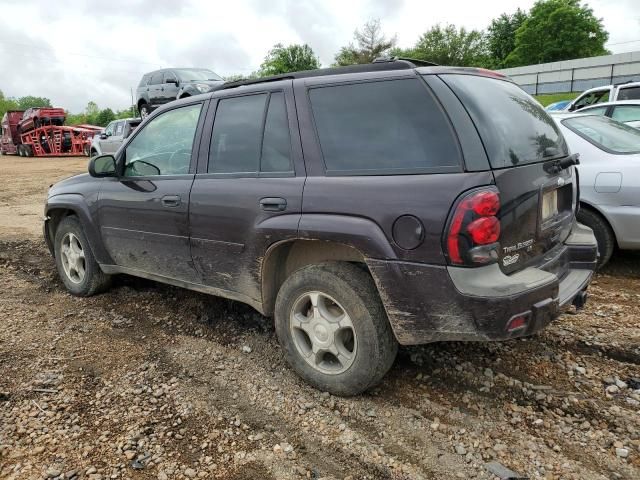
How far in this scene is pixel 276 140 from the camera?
3.14 metres

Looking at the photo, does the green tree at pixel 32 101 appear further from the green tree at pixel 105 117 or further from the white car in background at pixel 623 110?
the white car in background at pixel 623 110

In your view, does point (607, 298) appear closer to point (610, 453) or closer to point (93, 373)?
point (610, 453)

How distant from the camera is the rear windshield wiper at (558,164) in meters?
2.84

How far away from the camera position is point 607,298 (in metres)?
4.30

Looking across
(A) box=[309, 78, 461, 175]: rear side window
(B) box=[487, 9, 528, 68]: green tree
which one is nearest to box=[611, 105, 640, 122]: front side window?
(A) box=[309, 78, 461, 175]: rear side window

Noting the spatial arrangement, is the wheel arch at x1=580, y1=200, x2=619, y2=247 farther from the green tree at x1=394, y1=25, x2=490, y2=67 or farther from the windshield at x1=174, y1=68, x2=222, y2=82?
the green tree at x1=394, y1=25, x2=490, y2=67

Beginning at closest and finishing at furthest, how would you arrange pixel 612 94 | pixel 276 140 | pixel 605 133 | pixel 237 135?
1. pixel 276 140
2. pixel 237 135
3. pixel 605 133
4. pixel 612 94

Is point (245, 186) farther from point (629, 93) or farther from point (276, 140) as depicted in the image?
point (629, 93)

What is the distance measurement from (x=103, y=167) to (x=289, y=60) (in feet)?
179

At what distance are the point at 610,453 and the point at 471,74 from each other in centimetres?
211

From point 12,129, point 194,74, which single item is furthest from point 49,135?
point 194,74

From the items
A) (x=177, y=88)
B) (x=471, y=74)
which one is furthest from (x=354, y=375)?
(x=177, y=88)

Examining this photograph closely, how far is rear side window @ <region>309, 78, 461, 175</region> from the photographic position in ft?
8.21

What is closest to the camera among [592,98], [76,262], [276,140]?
[276,140]
